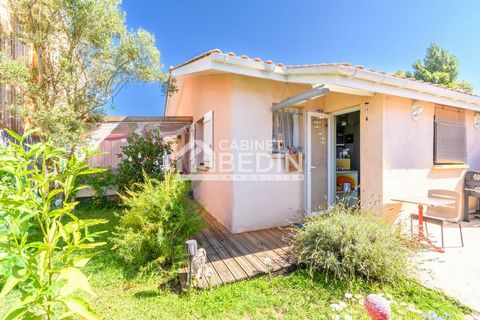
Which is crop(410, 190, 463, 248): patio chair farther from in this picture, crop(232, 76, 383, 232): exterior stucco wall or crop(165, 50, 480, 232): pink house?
crop(232, 76, 383, 232): exterior stucco wall

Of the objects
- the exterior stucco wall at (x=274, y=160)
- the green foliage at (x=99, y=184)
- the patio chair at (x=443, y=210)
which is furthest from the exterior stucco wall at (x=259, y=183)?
the green foliage at (x=99, y=184)

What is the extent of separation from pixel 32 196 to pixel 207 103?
8.30m

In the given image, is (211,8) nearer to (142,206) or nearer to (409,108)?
(409,108)

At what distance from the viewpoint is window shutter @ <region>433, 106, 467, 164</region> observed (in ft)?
26.9

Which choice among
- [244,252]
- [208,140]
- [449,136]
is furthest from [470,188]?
[208,140]

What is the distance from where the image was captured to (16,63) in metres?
8.30

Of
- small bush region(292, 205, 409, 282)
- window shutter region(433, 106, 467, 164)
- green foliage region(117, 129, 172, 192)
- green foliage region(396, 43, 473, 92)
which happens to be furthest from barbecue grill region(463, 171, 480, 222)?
green foliage region(396, 43, 473, 92)

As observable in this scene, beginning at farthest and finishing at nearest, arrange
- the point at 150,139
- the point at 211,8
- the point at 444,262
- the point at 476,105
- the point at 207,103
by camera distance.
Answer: the point at 211,8, the point at 150,139, the point at 207,103, the point at 476,105, the point at 444,262

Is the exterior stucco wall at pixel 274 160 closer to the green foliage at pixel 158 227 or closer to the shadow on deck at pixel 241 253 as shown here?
the shadow on deck at pixel 241 253

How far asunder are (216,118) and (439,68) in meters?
36.0

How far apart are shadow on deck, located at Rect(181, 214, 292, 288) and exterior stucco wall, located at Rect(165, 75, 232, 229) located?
0.82 metres

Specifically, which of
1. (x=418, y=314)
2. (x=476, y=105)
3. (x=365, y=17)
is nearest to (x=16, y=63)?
(x=418, y=314)

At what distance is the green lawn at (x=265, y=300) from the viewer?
156 inches

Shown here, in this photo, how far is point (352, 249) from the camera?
480 cm
